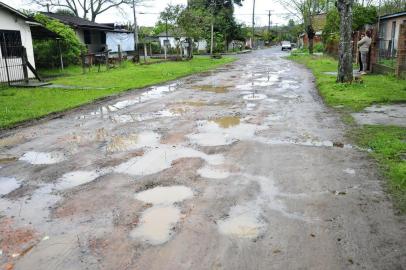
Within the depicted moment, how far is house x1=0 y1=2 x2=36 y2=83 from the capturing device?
19250 mm

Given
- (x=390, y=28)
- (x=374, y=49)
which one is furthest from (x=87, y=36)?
(x=374, y=49)

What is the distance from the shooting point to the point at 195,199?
510cm

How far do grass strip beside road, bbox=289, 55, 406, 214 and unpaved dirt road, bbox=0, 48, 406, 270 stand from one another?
0.22m

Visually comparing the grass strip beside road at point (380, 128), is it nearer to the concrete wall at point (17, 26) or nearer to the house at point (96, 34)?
the concrete wall at point (17, 26)

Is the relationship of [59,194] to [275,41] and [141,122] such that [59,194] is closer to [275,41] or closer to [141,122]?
[141,122]

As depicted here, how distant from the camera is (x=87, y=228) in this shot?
4398mm

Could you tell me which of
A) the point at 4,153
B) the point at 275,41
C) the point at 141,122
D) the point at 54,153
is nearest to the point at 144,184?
the point at 54,153

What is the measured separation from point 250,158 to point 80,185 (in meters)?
2.71

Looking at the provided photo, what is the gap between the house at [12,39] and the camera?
19.2m

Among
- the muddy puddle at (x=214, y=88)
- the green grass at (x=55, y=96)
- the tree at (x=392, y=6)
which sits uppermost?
the tree at (x=392, y=6)

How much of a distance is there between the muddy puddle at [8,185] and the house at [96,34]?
88.4 feet

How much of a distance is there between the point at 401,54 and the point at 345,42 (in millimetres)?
2372

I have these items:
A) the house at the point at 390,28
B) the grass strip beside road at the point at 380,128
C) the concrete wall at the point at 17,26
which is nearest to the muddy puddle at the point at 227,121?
the grass strip beside road at the point at 380,128

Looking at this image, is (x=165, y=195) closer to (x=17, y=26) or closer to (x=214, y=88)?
(x=214, y=88)
